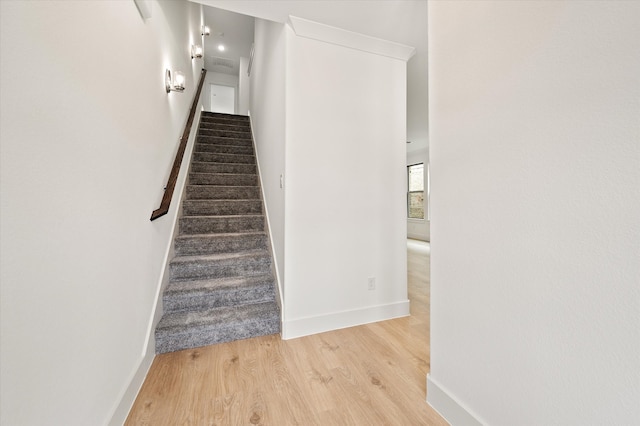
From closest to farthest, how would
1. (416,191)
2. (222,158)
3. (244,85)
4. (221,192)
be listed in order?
1. (221,192)
2. (222,158)
3. (244,85)
4. (416,191)

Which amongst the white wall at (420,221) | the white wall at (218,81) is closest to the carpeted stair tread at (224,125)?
the white wall at (218,81)

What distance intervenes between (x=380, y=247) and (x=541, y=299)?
4.86 ft

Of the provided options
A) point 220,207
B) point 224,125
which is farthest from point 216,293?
point 224,125

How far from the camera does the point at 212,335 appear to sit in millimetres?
1964

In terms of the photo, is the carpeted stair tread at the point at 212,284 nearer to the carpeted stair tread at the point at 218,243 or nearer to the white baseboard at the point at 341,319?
the carpeted stair tread at the point at 218,243

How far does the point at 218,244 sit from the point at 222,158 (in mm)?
1703

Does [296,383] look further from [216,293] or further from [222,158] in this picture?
[222,158]

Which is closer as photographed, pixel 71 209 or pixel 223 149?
pixel 71 209

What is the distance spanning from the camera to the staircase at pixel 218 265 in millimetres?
1989

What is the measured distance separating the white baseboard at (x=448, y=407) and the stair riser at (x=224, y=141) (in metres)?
4.16

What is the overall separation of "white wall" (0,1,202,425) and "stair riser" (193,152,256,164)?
2.21m

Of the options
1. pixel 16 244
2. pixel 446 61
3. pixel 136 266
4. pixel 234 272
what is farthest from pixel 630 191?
pixel 234 272

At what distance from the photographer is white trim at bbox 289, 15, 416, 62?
81.4 inches

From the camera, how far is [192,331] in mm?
1912
